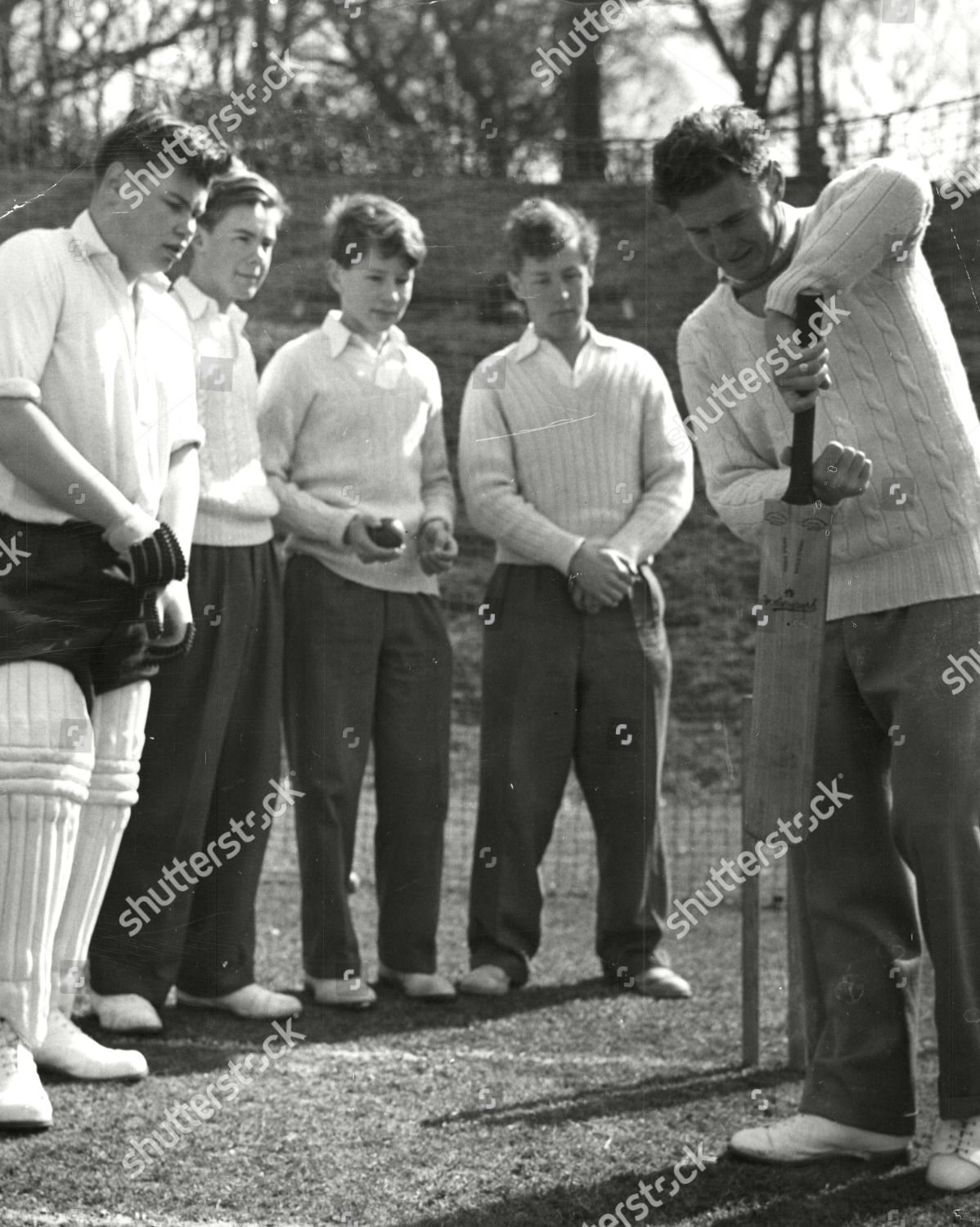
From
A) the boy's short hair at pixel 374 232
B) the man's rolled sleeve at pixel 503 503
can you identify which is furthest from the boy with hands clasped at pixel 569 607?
the boy's short hair at pixel 374 232

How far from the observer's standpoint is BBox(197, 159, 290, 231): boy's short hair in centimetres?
397

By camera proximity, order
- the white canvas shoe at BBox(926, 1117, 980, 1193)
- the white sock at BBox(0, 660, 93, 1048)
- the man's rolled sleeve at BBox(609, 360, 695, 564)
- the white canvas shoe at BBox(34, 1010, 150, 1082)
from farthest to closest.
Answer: the man's rolled sleeve at BBox(609, 360, 695, 564)
the white canvas shoe at BBox(34, 1010, 150, 1082)
the white sock at BBox(0, 660, 93, 1048)
the white canvas shoe at BBox(926, 1117, 980, 1193)

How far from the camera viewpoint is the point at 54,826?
2988 mm

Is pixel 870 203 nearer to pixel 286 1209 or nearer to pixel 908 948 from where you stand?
pixel 908 948

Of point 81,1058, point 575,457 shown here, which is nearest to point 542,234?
point 575,457

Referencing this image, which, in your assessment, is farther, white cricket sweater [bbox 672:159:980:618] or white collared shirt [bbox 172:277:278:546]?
white collared shirt [bbox 172:277:278:546]

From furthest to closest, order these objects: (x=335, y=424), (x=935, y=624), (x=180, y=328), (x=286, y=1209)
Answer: (x=335, y=424), (x=180, y=328), (x=935, y=624), (x=286, y=1209)

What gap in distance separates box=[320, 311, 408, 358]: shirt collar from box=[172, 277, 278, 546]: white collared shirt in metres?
0.19

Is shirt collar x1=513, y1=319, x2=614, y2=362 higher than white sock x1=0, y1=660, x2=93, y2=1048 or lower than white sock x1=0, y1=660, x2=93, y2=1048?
higher

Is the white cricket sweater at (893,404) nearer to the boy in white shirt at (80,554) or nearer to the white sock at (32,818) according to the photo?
the boy in white shirt at (80,554)

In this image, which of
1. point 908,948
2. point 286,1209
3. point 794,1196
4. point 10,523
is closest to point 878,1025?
point 908,948

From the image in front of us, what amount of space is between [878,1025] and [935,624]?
68 cm

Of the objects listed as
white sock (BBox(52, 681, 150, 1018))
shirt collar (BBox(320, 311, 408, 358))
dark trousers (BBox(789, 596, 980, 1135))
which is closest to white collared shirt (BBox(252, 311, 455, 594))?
shirt collar (BBox(320, 311, 408, 358))

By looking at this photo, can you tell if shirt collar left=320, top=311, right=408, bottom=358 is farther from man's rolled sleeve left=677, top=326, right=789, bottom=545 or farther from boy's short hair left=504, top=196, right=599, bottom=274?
man's rolled sleeve left=677, top=326, right=789, bottom=545
